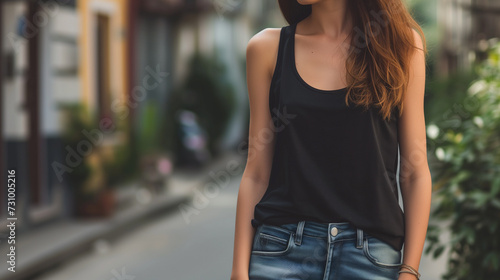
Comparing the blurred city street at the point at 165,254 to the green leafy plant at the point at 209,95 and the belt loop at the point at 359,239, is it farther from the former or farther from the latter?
the green leafy plant at the point at 209,95

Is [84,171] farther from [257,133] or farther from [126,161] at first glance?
[257,133]

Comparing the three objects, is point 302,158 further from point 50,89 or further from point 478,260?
point 50,89

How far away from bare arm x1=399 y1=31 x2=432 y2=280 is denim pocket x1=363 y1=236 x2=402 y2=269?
1.5 inches

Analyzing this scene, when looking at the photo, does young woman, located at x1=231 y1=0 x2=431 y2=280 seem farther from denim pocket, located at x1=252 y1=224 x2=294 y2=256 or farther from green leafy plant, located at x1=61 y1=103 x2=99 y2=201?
green leafy plant, located at x1=61 y1=103 x2=99 y2=201

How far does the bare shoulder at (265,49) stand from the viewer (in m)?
2.06

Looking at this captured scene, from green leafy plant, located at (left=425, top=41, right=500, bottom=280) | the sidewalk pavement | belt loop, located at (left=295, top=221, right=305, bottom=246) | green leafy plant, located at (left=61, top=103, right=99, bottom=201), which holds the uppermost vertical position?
belt loop, located at (left=295, top=221, right=305, bottom=246)

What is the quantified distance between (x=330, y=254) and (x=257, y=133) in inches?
15.5

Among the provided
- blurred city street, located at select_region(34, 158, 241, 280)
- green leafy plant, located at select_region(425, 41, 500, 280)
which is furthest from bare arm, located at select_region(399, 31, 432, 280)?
blurred city street, located at select_region(34, 158, 241, 280)

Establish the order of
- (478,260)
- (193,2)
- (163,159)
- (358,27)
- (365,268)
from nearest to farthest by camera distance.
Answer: (365,268) → (358,27) → (478,260) → (163,159) → (193,2)

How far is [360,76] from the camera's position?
195cm

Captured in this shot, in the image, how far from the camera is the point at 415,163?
1.99 meters

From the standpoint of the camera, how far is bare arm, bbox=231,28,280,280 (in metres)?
2.06

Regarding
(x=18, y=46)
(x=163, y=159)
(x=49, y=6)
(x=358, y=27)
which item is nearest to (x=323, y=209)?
(x=358, y=27)

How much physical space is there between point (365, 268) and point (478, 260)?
68.9 inches
